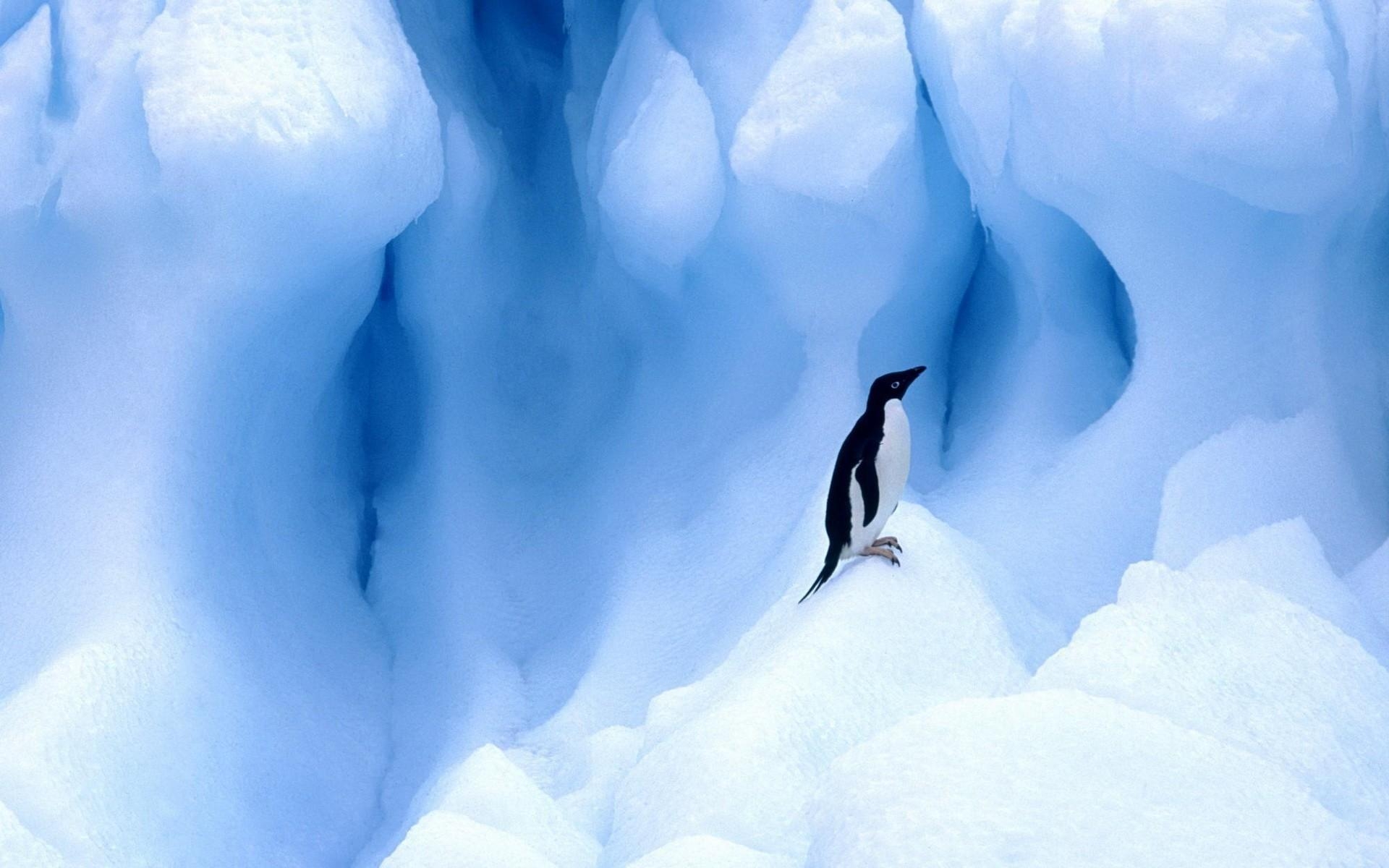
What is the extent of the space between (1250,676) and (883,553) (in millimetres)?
539

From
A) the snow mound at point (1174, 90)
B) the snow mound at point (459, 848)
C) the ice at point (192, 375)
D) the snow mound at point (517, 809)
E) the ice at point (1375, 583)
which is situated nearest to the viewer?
the snow mound at point (459, 848)

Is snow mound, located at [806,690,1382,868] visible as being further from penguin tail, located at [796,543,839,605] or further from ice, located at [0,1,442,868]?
ice, located at [0,1,442,868]

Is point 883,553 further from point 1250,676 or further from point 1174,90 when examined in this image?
point 1174,90

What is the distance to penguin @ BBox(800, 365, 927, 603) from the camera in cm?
169

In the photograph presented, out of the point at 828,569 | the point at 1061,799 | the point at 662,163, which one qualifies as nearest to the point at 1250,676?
the point at 1061,799

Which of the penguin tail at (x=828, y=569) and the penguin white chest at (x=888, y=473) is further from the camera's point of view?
the penguin tail at (x=828, y=569)

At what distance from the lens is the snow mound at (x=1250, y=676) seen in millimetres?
1271

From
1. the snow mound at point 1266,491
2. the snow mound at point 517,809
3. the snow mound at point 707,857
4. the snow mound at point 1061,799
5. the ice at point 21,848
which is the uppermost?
the snow mound at point 1061,799

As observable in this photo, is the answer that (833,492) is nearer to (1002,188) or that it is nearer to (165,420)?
(1002,188)

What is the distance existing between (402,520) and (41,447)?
0.77m

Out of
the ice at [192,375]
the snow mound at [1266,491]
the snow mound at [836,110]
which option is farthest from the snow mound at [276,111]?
the snow mound at [1266,491]

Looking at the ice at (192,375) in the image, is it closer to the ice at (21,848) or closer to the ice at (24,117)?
the ice at (24,117)

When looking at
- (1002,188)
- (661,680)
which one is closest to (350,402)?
(661,680)

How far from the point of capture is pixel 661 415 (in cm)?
281
